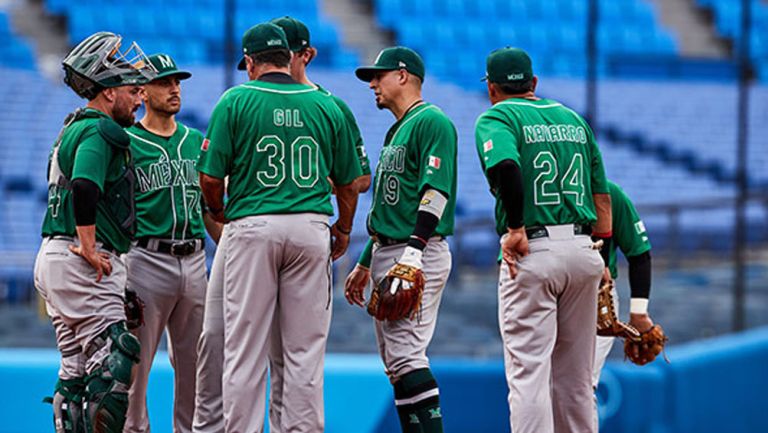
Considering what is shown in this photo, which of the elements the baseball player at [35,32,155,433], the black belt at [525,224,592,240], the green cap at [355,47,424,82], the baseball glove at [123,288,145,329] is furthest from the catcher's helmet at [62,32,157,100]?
the black belt at [525,224,592,240]

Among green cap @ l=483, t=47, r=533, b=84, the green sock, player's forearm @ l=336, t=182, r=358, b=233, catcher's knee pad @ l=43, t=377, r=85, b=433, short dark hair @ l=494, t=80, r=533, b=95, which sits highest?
green cap @ l=483, t=47, r=533, b=84

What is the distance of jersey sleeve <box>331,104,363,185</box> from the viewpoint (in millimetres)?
5172

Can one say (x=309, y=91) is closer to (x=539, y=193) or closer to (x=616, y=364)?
(x=539, y=193)

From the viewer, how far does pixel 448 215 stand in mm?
5555

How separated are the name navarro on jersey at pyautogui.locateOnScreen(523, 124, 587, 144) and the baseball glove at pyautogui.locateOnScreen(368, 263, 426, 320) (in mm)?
755

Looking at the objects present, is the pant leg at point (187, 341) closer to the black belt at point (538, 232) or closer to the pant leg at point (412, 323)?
the pant leg at point (412, 323)

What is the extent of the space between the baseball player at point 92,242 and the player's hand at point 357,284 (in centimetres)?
113

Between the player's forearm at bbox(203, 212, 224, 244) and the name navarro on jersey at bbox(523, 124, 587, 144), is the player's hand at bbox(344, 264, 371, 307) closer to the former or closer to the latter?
the player's forearm at bbox(203, 212, 224, 244)

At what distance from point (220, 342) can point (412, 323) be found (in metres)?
0.86

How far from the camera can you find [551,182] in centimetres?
515

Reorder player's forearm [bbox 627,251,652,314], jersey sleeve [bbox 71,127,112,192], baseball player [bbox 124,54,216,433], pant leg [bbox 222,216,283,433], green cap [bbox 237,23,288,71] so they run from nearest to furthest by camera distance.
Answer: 1. jersey sleeve [bbox 71,127,112,192]
2. pant leg [bbox 222,216,283,433]
3. green cap [bbox 237,23,288,71]
4. baseball player [bbox 124,54,216,433]
5. player's forearm [bbox 627,251,652,314]

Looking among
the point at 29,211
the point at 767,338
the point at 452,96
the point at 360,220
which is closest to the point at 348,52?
the point at 452,96

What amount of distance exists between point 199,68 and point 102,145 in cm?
1644

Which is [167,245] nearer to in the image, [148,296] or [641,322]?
[148,296]
